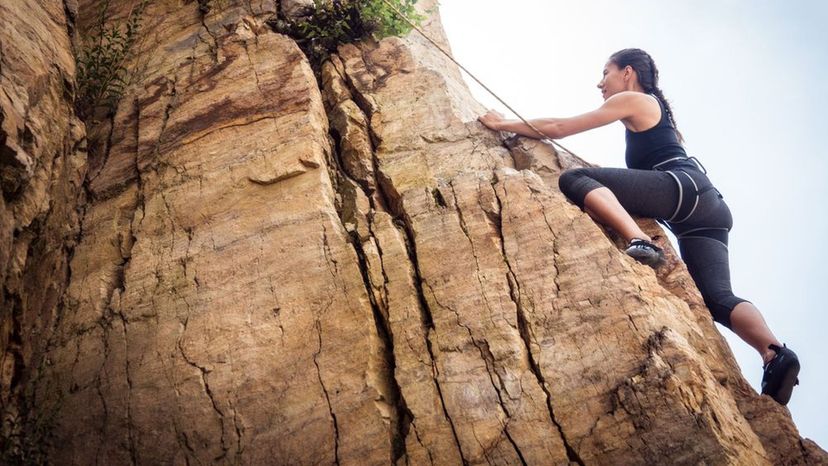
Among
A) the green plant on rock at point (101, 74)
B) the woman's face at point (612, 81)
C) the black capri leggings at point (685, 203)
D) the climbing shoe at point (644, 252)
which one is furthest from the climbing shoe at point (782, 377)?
the green plant on rock at point (101, 74)

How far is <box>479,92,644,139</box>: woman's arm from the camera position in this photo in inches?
245

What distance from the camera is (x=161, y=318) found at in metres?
5.36

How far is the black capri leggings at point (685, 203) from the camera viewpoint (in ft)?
19.1

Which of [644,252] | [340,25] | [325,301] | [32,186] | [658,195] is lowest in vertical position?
[325,301]

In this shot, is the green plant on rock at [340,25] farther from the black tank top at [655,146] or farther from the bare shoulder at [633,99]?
the black tank top at [655,146]

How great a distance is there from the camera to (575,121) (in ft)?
21.0

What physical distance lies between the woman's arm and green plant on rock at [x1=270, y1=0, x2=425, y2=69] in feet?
5.95

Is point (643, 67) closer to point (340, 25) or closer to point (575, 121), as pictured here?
point (575, 121)

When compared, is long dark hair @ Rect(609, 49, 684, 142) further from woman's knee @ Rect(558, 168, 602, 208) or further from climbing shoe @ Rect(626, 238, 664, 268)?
climbing shoe @ Rect(626, 238, 664, 268)

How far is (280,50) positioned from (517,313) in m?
3.93

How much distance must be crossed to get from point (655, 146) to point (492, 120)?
5.11 feet

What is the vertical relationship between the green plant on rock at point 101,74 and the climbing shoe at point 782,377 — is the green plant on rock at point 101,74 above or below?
above

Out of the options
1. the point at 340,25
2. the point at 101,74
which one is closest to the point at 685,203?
the point at 340,25

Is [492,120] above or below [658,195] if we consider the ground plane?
above
